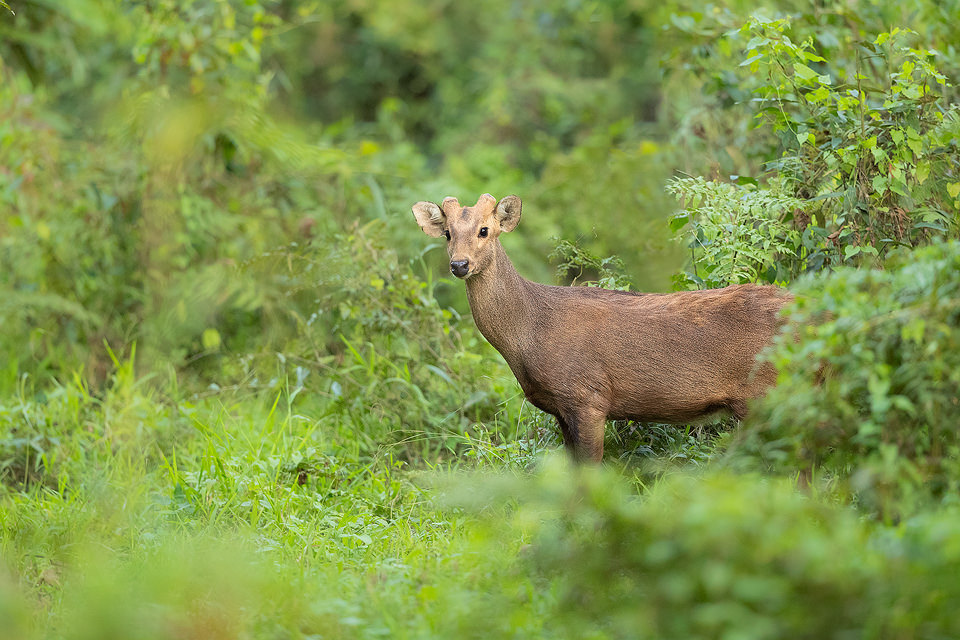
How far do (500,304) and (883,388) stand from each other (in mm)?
2528

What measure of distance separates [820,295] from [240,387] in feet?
15.6

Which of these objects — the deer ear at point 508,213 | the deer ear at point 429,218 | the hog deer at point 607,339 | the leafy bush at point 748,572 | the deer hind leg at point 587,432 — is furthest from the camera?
the deer ear at point 429,218

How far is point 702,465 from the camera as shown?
19.2ft

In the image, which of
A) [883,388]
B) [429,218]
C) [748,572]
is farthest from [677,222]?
[748,572]

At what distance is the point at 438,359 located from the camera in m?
7.63

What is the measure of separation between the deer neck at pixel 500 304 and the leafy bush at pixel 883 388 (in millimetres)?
1929

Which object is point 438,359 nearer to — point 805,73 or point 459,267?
point 459,267

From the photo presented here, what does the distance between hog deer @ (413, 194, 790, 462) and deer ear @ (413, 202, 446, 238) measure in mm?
108

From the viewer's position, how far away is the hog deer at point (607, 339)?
5.77 meters

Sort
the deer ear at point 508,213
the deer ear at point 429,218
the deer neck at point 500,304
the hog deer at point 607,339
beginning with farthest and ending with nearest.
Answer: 1. the deer ear at point 429,218
2. the deer ear at point 508,213
3. the deer neck at point 500,304
4. the hog deer at point 607,339

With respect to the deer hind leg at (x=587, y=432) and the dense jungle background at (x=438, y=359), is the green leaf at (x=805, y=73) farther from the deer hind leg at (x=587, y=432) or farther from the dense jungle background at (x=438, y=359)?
the deer hind leg at (x=587, y=432)

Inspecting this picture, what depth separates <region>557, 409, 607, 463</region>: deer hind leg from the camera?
5.89 m

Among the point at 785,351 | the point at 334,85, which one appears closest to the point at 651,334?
the point at 785,351

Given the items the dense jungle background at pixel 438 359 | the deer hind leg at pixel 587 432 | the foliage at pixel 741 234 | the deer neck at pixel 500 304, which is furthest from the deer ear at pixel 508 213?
the deer hind leg at pixel 587 432
